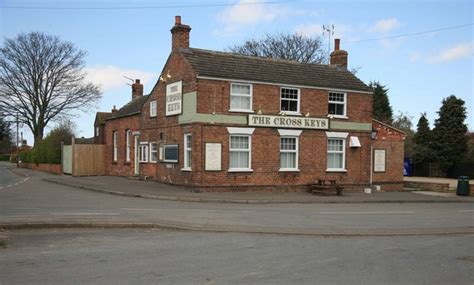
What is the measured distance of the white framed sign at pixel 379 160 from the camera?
101 feet

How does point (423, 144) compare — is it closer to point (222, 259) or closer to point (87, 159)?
point (87, 159)

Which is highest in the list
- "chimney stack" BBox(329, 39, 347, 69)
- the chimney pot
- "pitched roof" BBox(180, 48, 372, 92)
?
the chimney pot

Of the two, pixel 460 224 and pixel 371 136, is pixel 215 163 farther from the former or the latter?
pixel 460 224

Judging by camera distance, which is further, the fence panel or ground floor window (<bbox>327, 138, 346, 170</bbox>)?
the fence panel

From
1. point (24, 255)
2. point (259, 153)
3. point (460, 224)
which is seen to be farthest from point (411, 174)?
point (24, 255)

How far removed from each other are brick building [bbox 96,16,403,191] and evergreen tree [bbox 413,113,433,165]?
Answer: 70.4 ft

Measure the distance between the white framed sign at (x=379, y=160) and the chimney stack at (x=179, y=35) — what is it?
43.8 ft

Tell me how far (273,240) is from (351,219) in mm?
5493

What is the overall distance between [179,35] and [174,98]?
11.0ft

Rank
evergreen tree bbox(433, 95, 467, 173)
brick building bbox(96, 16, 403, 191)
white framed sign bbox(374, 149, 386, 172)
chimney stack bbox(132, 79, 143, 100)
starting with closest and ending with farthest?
brick building bbox(96, 16, 403, 191) → white framed sign bbox(374, 149, 386, 172) → chimney stack bbox(132, 79, 143, 100) → evergreen tree bbox(433, 95, 467, 173)

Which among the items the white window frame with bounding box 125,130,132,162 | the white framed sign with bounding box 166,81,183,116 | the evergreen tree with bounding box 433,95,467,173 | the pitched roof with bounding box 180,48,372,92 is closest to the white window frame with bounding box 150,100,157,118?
the white framed sign with bounding box 166,81,183,116

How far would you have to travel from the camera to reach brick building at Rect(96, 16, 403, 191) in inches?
980

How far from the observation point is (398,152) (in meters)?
31.7

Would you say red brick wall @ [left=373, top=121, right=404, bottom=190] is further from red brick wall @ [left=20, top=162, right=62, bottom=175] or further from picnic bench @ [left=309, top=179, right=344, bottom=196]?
red brick wall @ [left=20, top=162, right=62, bottom=175]
